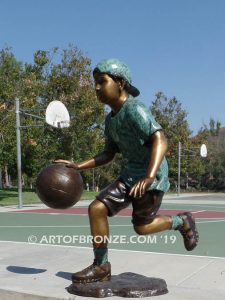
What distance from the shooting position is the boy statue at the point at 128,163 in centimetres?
449

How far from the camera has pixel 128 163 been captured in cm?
474

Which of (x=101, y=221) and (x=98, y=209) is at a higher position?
(x=98, y=209)

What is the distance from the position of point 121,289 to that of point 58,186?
3.71 feet

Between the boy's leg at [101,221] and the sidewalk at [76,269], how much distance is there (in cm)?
30

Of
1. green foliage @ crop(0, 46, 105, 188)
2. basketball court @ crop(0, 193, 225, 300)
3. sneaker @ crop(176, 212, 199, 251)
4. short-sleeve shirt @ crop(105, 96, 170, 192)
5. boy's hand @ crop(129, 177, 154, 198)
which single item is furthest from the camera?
green foliage @ crop(0, 46, 105, 188)

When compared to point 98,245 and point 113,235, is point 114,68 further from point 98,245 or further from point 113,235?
point 113,235

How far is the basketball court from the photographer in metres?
4.82

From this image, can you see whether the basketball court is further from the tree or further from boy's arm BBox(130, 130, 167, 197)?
the tree

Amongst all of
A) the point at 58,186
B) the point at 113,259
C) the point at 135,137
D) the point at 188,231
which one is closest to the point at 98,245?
the point at 58,186

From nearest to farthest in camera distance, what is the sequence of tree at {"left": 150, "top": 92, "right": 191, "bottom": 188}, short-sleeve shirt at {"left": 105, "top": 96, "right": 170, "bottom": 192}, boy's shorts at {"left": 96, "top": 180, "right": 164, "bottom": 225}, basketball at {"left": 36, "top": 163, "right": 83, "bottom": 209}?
short-sleeve shirt at {"left": 105, "top": 96, "right": 170, "bottom": 192} → boy's shorts at {"left": 96, "top": 180, "right": 164, "bottom": 225} → basketball at {"left": 36, "top": 163, "right": 83, "bottom": 209} → tree at {"left": 150, "top": 92, "right": 191, "bottom": 188}

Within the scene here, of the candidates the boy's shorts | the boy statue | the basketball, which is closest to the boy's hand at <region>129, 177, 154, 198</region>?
the boy statue

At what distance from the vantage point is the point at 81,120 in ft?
93.2

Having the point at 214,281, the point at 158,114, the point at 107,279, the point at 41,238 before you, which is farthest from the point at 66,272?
the point at 158,114

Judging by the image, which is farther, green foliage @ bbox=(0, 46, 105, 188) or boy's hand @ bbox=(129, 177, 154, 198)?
green foliage @ bbox=(0, 46, 105, 188)
